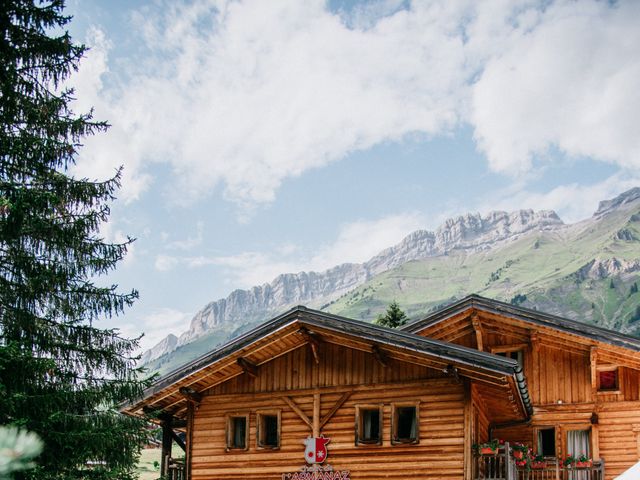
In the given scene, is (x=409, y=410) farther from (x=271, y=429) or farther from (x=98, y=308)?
(x=98, y=308)

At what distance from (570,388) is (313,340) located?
9.59 meters

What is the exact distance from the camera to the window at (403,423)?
67.6 feet

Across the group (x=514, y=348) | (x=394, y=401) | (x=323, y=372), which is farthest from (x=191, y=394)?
(x=514, y=348)

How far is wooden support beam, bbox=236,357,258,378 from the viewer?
72.6 ft

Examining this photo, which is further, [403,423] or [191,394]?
[191,394]

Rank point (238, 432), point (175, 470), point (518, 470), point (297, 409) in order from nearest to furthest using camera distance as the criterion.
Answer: point (297, 409), point (238, 432), point (175, 470), point (518, 470)

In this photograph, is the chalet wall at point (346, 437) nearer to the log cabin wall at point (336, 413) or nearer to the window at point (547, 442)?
the log cabin wall at point (336, 413)

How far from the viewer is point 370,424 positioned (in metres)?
21.3

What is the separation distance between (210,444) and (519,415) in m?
9.52

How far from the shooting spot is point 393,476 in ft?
66.8

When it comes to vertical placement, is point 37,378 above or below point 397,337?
below

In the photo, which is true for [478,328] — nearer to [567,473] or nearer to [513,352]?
[513,352]

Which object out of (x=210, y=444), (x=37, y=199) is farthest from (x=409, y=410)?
(x=37, y=199)

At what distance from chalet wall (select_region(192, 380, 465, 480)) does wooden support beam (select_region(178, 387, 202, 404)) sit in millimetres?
199
